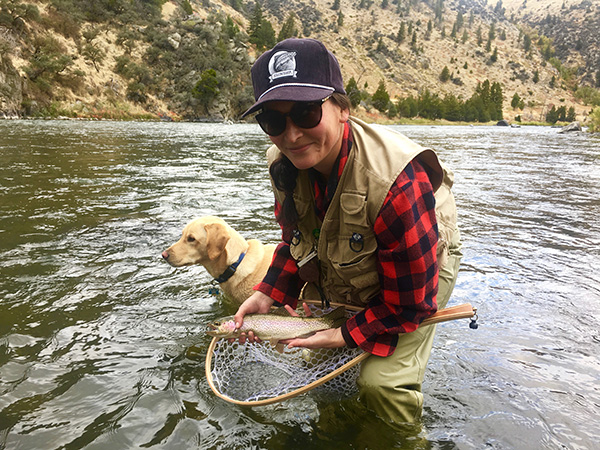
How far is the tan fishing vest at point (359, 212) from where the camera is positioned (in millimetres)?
2414

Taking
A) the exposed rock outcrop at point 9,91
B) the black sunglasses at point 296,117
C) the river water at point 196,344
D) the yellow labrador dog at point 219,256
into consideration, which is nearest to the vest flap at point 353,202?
the black sunglasses at point 296,117

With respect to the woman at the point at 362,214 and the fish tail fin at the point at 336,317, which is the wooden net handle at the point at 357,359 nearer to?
the woman at the point at 362,214

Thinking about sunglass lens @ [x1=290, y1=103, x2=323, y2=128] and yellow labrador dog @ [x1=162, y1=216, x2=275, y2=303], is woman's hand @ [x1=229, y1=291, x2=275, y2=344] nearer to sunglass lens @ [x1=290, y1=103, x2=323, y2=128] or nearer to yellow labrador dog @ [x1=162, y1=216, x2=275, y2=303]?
yellow labrador dog @ [x1=162, y1=216, x2=275, y2=303]

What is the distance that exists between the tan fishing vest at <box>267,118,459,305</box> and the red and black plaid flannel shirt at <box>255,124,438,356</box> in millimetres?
73

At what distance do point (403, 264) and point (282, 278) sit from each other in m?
1.28

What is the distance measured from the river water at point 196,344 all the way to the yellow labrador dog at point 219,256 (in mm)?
402

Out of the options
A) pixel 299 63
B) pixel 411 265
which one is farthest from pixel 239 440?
pixel 299 63

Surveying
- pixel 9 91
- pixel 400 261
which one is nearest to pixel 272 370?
pixel 400 261

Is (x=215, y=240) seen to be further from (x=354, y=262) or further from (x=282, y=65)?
(x=282, y=65)

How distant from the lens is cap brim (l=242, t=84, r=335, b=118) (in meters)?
2.07

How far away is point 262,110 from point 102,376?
8.80 feet

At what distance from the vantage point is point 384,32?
194375 millimetres

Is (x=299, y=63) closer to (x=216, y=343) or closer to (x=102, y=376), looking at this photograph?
(x=216, y=343)

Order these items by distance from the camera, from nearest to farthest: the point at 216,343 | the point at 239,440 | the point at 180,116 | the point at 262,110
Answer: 1. the point at 262,110
2. the point at 239,440
3. the point at 216,343
4. the point at 180,116
